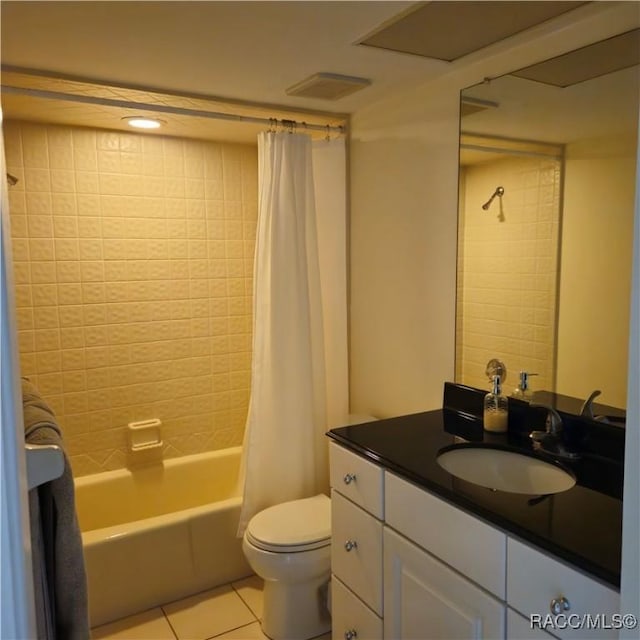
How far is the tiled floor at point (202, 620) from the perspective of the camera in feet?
7.48

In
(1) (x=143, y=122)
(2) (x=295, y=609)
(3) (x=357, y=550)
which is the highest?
(1) (x=143, y=122)

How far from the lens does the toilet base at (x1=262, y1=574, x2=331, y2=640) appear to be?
7.26 ft

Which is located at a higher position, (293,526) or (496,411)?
(496,411)

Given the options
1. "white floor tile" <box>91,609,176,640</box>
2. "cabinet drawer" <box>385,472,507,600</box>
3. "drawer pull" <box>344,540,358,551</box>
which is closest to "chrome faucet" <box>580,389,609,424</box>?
"cabinet drawer" <box>385,472,507,600</box>

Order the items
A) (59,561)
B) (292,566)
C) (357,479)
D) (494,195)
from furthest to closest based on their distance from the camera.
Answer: (292,566) < (494,195) < (357,479) < (59,561)

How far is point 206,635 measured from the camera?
2.28 metres

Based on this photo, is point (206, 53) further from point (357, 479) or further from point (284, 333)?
point (357, 479)

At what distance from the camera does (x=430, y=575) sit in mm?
1479

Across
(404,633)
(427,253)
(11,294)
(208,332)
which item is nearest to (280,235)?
(427,253)

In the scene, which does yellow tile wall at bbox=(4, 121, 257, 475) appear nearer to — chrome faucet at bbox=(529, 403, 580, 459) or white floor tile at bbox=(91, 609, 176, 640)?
white floor tile at bbox=(91, 609, 176, 640)

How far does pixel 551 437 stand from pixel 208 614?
1675 millimetres

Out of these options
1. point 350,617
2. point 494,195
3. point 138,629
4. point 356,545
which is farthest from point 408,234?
point 138,629

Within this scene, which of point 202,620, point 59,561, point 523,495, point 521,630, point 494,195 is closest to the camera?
point 59,561

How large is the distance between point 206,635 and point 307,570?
0.55 m
